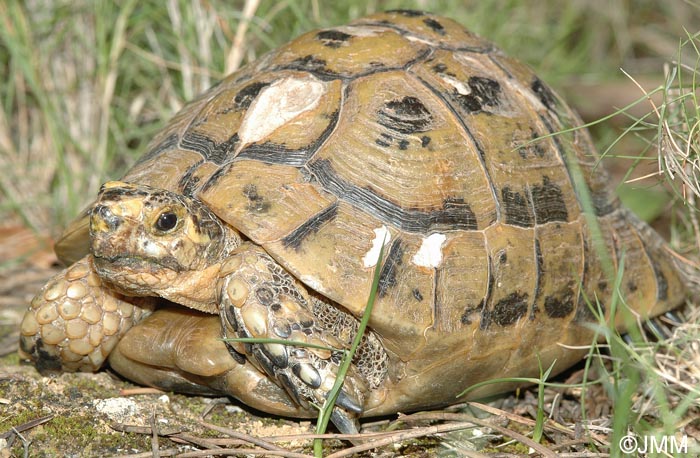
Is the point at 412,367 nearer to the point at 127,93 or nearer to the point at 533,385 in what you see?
the point at 533,385

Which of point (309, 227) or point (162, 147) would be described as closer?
point (309, 227)

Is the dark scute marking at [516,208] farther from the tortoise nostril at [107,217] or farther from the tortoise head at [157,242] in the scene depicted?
the tortoise nostril at [107,217]

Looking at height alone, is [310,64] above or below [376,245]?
above

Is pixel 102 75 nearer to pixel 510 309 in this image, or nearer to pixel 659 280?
pixel 510 309

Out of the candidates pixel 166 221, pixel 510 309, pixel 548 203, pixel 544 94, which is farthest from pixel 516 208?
pixel 166 221

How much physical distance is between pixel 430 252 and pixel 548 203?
0.77 metres

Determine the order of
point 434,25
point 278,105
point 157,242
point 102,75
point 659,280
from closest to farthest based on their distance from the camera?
point 157,242
point 278,105
point 434,25
point 659,280
point 102,75

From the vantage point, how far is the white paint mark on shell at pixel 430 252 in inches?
124

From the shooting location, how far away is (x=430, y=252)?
3.17 meters

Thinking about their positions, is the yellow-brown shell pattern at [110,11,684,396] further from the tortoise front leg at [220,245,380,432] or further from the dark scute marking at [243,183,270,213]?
the tortoise front leg at [220,245,380,432]

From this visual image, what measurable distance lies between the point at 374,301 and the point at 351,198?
44cm

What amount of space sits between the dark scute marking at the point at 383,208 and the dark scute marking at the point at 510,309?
38 centimetres

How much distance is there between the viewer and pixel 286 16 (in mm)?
5426

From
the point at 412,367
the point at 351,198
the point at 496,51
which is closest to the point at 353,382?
the point at 412,367
